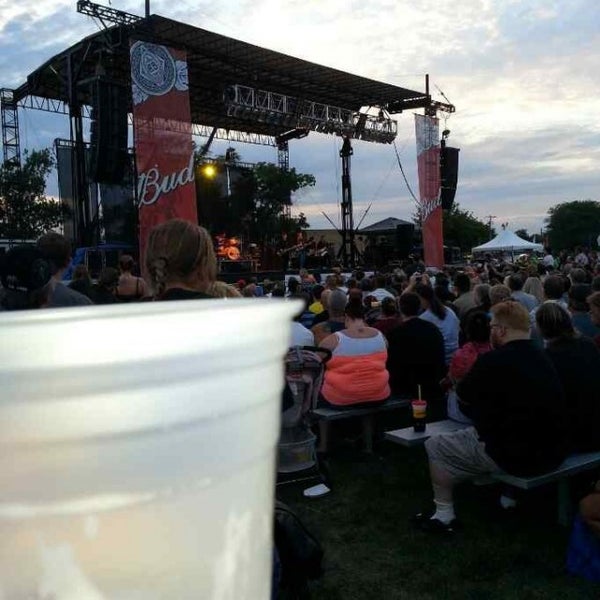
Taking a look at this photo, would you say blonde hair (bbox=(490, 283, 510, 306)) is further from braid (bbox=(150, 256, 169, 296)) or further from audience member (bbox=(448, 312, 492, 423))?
braid (bbox=(150, 256, 169, 296))

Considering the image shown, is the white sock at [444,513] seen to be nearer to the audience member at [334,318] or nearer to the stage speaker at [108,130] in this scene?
the audience member at [334,318]

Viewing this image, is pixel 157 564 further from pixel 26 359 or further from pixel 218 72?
pixel 218 72

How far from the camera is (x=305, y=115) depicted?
2050cm

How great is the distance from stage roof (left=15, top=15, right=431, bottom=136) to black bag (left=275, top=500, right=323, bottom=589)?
1286 centimetres

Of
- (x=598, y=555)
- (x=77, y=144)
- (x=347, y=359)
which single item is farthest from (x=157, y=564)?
(x=77, y=144)

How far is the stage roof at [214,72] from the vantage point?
14250mm

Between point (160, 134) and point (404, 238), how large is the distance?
14.3 metres

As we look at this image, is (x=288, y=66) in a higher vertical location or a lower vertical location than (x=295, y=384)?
higher

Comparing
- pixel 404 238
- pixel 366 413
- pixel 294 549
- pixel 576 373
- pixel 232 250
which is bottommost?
pixel 366 413

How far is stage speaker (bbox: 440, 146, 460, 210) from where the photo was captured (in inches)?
796

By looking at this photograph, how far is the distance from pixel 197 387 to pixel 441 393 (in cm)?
488

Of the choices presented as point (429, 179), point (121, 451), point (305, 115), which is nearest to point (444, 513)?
point (121, 451)

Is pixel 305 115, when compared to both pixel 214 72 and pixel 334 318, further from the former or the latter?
pixel 334 318

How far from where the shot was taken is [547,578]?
113 inches
